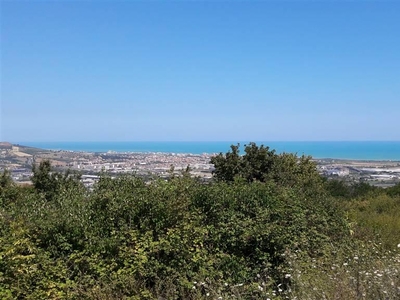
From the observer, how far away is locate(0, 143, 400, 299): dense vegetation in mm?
4324

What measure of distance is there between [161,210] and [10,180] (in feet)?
21.3

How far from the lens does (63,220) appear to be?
16.4ft

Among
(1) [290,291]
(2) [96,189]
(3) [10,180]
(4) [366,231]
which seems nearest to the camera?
(1) [290,291]

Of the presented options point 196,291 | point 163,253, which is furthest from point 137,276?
point 196,291

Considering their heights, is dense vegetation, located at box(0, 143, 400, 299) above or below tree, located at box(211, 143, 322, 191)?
below

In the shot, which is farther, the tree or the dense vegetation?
the tree

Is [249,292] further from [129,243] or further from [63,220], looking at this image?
[63,220]

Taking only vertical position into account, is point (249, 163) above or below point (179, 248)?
above

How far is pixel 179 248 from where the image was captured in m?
4.98

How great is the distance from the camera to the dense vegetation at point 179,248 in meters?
4.32

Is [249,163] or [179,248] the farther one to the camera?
[249,163]

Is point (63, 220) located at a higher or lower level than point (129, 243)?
higher

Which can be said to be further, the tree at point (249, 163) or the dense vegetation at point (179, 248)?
the tree at point (249, 163)

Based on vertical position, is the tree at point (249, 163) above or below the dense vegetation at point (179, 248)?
above
